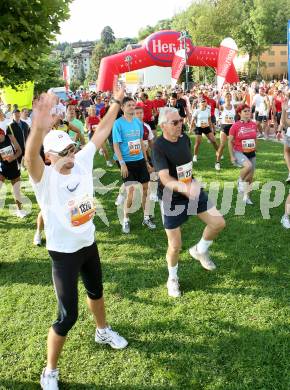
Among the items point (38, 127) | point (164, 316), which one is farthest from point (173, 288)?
point (38, 127)

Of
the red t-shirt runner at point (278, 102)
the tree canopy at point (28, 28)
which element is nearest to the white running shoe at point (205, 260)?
the tree canopy at point (28, 28)

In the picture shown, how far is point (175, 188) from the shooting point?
407 cm

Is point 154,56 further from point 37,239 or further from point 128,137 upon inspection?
A: point 37,239

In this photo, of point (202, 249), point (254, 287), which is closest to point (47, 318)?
point (202, 249)

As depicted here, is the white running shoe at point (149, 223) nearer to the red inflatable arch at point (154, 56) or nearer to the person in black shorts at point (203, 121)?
the person in black shorts at point (203, 121)

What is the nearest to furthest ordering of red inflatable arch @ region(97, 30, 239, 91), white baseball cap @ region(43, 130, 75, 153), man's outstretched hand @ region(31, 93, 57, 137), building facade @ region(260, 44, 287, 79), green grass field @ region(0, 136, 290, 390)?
man's outstretched hand @ region(31, 93, 57, 137) → white baseball cap @ region(43, 130, 75, 153) → green grass field @ region(0, 136, 290, 390) → red inflatable arch @ region(97, 30, 239, 91) → building facade @ region(260, 44, 287, 79)

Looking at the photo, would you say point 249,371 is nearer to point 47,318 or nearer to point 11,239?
point 47,318

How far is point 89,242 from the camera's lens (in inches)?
121

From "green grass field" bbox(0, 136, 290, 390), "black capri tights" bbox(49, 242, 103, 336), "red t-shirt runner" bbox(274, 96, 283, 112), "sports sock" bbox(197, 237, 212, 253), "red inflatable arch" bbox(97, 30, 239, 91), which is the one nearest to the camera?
"black capri tights" bbox(49, 242, 103, 336)

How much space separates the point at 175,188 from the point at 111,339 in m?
1.64

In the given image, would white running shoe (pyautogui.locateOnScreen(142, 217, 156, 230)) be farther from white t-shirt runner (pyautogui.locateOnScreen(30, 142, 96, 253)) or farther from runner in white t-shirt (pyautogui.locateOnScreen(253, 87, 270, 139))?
runner in white t-shirt (pyautogui.locateOnScreen(253, 87, 270, 139))

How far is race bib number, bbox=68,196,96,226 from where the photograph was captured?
2.93m

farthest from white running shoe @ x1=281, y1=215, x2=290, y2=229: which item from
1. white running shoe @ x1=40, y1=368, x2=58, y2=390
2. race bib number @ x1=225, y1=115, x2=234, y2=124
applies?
race bib number @ x1=225, y1=115, x2=234, y2=124

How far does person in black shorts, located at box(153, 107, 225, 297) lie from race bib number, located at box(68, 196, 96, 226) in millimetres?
1226
